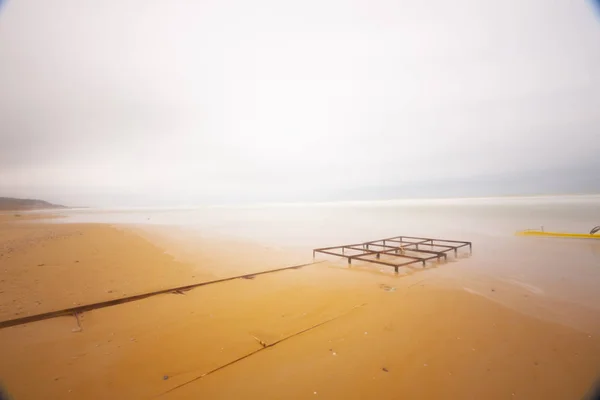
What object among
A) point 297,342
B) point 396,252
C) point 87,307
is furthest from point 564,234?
point 87,307

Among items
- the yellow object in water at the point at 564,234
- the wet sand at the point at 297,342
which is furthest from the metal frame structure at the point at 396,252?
the yellow object in water at the point at 564,234

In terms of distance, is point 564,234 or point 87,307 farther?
point 564,234

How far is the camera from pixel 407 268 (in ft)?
31.6

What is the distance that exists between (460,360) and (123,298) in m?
7.44

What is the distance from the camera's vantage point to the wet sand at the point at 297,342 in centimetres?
325

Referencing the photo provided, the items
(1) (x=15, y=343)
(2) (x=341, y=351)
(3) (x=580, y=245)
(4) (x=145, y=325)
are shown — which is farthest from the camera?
(3) (x=580, y=245)

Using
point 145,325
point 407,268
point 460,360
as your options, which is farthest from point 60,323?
point 407,268

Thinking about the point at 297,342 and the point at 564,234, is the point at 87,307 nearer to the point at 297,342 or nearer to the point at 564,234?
the point at 297,342

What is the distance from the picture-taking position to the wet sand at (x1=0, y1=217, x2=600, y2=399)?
Answer: 10.7 ft

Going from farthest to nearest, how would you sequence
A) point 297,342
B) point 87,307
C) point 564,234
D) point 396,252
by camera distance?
1. point 564,234
2. point 396,252
3. point 87,307
4. point 297,342

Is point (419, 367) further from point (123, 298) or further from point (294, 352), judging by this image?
point (123, 298)

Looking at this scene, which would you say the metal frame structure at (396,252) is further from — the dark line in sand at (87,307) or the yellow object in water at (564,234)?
the yellow object in water at (564,234)

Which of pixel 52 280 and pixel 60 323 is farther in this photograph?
pixel 52 280

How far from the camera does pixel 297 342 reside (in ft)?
14.1
